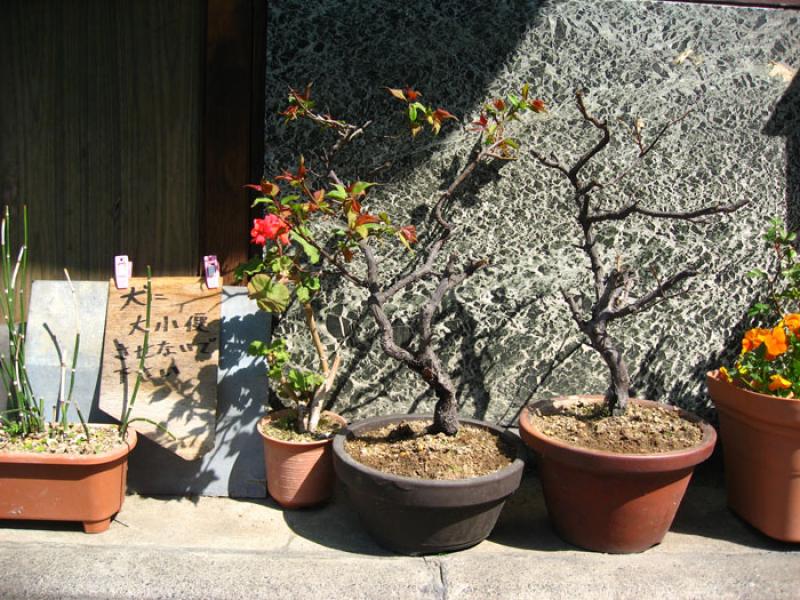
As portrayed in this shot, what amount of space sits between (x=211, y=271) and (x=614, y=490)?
1.88 metres

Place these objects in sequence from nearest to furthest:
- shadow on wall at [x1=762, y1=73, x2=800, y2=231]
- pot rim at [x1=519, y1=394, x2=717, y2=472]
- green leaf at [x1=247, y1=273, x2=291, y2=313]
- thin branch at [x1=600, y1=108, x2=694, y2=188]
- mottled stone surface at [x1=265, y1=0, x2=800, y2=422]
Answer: pot rim at [x1=519, y1=394, x2=717, y2=472] → thin branch at [x1=600, y1=108, x2=694, y2=188] → green leaf at [x1=247, y1=273, x2=291, y2=313] → mottled stone surface at [x1=265, y1=0, x2=800, y2=422] → shadow on wall at [x1=762, y1=73, x2=800, y2=231]

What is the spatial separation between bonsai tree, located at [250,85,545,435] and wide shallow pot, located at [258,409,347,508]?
190mm

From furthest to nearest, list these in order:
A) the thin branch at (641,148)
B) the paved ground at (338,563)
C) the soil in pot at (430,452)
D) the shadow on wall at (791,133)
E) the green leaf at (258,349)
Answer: the shadow on wall at (791,133) < the green leaf at (258,349) < the thin branch at (641,148) < the soil in pot at (430,452) < the paved ground at (338,563)

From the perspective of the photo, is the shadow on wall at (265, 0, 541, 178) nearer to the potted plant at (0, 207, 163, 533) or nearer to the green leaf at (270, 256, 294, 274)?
the green leaf at (270, 256, 294, 274)

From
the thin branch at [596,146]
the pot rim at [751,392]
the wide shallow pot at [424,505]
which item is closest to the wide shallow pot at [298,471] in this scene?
the wide shallow pot at [424,505]

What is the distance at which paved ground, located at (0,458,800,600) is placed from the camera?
96.0 inches

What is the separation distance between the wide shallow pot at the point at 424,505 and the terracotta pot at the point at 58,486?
0.89 metres

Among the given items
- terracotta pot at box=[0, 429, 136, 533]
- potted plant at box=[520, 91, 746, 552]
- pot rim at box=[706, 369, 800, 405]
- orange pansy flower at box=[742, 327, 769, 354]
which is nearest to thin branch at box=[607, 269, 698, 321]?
potted plant at box=[520, 91, 746, 552]

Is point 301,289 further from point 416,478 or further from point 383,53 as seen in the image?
point 383,53

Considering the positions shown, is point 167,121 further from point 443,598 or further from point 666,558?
point 666,558

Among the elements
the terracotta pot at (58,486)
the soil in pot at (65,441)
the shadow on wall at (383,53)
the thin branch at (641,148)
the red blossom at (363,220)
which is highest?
the shadow on wall at (383,53)

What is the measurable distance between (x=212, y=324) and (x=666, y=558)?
6.77ft

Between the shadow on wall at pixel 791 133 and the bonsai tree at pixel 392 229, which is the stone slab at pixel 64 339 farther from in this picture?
the shadow on wall at pixel 791 133

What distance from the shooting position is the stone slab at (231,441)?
3188mm
